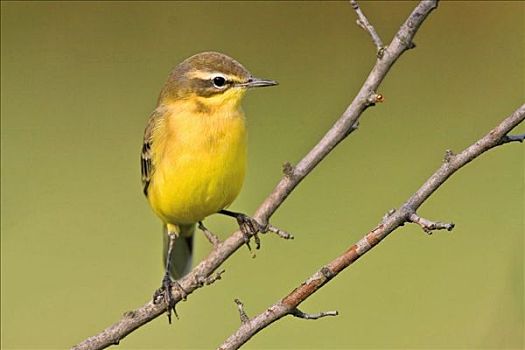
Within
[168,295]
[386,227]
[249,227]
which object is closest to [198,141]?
[249,227]

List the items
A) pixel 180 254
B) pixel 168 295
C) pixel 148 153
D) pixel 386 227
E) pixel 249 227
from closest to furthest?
1. pixel 386 227
2. pixel 168 295
3. pixel 249 227
4. pixel 148 153
5. pixel 180 254

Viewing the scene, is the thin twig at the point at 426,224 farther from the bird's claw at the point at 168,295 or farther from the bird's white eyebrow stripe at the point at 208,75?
the bird's white eyebrow stripe at the point at 208,75

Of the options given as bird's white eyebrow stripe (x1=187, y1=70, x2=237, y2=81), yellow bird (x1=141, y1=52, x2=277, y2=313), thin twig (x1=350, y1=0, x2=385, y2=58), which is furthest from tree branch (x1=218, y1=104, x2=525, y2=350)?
bird's white eyebrow stripe (x1=187, y1=70, x2=237, y2=81)

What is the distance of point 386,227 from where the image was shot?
100 centimetres

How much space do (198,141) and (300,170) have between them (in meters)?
0.32

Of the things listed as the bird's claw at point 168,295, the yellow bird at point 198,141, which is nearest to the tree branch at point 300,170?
the bird's claw at point 168,295

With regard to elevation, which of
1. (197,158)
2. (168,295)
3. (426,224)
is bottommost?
(426,224)

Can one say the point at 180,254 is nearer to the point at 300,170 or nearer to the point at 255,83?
the point at 255,83

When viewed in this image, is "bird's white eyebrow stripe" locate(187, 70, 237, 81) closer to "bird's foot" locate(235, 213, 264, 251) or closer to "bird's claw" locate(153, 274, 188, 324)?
"bird's foot" locate(235, 213, 264, 251)

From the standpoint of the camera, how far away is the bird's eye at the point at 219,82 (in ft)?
4.83

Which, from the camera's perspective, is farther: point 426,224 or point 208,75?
point 208,75

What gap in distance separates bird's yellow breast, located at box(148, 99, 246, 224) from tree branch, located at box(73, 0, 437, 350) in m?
0.16

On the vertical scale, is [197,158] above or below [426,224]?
above

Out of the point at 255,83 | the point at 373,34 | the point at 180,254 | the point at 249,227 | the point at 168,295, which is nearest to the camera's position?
the point at 373,34
